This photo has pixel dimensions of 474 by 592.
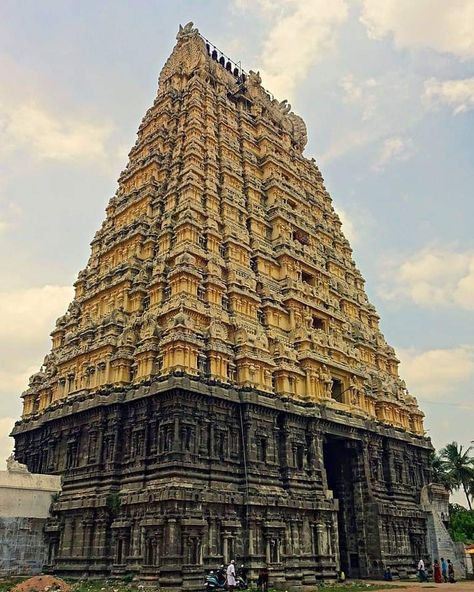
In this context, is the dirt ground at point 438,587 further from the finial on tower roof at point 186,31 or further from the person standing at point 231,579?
the finial on tower roof at point 186,31

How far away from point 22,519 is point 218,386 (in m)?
11.5

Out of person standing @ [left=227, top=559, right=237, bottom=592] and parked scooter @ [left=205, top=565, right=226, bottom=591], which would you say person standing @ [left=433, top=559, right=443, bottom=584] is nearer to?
parked scooter @ [left=205, top=565, right=226, bottom=591]

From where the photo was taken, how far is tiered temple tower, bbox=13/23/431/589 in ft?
79.5

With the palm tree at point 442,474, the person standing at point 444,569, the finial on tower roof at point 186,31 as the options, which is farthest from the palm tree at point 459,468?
the finial on tower roof at point 186,31

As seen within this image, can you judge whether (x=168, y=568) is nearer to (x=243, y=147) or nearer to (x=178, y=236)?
(x=178, y=236)

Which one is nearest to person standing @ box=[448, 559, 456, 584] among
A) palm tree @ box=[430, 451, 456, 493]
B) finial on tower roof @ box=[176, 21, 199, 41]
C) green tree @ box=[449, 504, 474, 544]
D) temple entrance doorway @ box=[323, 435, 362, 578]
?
temple entrance doorway @ box=[323, 435, 362, 578]

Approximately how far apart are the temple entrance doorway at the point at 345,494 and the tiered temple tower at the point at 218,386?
0.11 metres

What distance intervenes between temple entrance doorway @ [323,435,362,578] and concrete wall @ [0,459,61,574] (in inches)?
617

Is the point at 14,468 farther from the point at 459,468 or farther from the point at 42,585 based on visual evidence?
the point at 459,468

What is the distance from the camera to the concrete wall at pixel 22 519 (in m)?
26.2

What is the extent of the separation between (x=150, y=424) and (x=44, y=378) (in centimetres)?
1320

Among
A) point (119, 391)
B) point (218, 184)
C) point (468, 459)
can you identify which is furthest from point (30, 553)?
point (468, 459)

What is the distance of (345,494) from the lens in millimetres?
32844

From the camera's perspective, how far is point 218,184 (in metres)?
35.8
